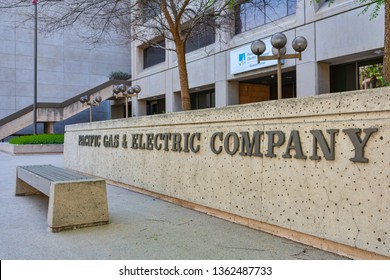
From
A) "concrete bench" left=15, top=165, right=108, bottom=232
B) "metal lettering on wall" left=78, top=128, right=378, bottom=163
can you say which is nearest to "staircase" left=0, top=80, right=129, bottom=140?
"metal lettering on wall" left=78, top=128, right=378, bottom=163

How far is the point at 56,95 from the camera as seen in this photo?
114ft

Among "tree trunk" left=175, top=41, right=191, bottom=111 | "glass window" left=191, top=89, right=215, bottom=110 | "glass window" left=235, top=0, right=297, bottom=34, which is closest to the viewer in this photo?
"tree trunk" left=175, top=41, right=191, bottom=111

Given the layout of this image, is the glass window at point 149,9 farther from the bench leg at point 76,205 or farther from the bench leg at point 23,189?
the bench leg at point 76,205

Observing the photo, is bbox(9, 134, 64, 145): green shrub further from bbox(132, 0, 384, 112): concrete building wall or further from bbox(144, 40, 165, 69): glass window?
bbox(132, 0, 384, 112): concrete building wall

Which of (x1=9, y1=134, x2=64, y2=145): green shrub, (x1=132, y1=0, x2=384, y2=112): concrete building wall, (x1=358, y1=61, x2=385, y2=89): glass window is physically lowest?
(x1=9, y1=134, x2=64, y2=145): green shrub

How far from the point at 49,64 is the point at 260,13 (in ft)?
74.9

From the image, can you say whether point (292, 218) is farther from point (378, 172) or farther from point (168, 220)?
point (168, 220)

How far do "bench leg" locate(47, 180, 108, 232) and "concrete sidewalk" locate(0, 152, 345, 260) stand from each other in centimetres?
14

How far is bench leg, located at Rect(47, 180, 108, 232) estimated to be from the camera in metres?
4.96

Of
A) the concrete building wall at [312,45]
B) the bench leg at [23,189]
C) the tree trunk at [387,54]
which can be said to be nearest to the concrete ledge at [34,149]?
the concrete building wall at [312,45]

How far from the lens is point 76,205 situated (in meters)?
5.09

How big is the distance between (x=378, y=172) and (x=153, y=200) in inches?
176

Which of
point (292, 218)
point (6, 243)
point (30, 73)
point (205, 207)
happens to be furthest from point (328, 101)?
point (30, 73)

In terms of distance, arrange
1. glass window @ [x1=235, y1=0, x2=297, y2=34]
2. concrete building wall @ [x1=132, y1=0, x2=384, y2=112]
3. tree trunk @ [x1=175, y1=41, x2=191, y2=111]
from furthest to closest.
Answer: glass window @ [x1=235, y1=0, x2=297, y2=34] < concrete building wall @ [x1=132, y1=0, x2=384, y2=112] < tree trunk @ [x1=175, y1=41, x2=191, y2=111]
